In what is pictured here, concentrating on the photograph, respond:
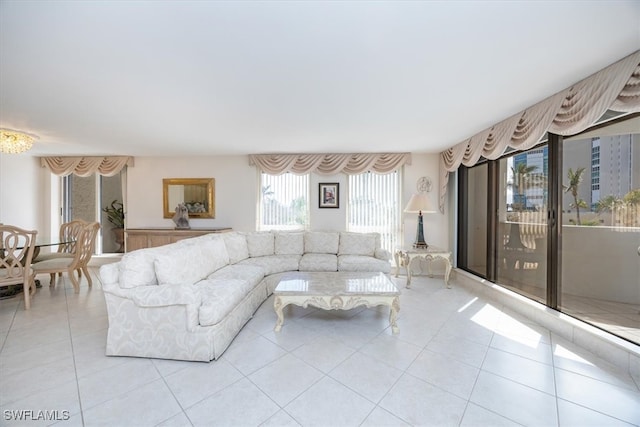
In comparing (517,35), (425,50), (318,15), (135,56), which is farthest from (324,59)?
(135,56)

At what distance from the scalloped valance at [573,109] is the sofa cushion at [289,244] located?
2959 millimetres

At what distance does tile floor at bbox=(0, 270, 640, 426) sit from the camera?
1.42 metres

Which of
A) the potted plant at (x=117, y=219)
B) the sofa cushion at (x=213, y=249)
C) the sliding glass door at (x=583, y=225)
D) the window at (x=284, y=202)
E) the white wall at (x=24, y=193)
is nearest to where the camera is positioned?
the sliding glass door at (x=583, y=225)

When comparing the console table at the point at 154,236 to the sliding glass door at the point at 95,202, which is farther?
the sliding glass door at the point at 95,202

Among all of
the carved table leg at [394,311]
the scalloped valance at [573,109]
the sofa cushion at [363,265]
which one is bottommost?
the carved table leg at [394,311]

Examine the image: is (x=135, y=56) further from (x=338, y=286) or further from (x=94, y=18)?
(x=338, y=286)

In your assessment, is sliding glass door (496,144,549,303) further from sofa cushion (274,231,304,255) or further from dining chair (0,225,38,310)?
dining chair (0,225,38,310)

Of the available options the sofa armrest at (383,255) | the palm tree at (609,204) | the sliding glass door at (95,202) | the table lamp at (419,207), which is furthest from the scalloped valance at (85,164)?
the palm tree at (609,204)

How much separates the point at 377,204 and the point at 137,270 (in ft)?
12.8

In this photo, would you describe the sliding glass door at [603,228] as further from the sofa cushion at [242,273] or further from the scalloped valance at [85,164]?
the scalloped valance at [85,164]

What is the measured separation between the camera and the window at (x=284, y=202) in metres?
4.93

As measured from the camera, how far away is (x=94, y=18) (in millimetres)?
1398

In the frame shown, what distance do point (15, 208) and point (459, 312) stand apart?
25.3 feet

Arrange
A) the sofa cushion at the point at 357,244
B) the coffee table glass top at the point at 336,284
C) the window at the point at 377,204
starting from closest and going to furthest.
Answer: the coffee table glass top at the point at 336,284
the sofa cushion at the point at 357,244
the window at the point at 377,204
